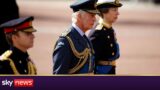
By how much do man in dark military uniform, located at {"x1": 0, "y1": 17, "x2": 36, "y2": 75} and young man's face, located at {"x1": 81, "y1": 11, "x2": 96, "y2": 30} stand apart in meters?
0.60

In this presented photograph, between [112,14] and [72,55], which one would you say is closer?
[72,55]

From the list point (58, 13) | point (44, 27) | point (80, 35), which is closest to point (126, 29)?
point (44, 27)

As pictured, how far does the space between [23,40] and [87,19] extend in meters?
0.79

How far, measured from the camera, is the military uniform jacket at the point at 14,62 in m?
8.73

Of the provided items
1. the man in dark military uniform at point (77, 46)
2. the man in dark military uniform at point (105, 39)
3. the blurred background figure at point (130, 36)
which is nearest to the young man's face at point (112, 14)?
the man in dark military uniform at point (105, 39)

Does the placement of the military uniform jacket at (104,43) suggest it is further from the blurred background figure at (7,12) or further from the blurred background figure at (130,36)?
the blurred background figure at (130,36)

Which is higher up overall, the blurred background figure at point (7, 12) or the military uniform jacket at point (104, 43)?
the blurred background figure at point (7, 12)

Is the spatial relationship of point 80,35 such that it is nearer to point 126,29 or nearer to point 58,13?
point 126,29

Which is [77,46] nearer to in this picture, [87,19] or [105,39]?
[87,19]

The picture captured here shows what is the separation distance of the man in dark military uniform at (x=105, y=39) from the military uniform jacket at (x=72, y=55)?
70 centimetres

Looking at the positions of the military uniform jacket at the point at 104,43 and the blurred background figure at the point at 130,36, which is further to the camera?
the blurred background figure at the point at 130,36

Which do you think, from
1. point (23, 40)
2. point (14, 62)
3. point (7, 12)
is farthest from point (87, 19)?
point (7, 12)

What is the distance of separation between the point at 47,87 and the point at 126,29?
729 inches

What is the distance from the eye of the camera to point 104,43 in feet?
33.9
